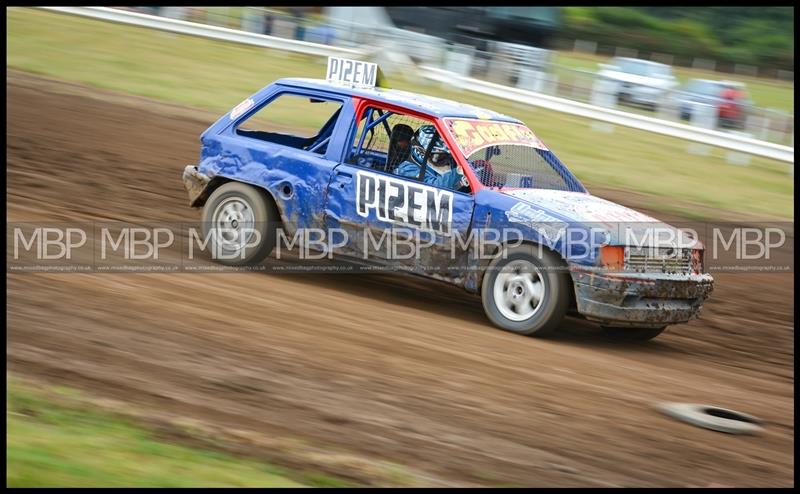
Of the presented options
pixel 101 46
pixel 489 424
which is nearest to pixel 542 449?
pixel 489 424

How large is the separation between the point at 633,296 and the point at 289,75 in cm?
1433

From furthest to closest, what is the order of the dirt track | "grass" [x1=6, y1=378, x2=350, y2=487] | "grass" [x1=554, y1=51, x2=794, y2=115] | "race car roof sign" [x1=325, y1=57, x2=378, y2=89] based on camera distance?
"grass" [x1=554, y1=51, x2=794, y2=115]
"race car roof sign" [x1=325, y1=57, x2=378, y2=89]
the dirt track
"grass" [x1=6, y1=378, x2=350, y2=487]

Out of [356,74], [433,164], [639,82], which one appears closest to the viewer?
[433,164]

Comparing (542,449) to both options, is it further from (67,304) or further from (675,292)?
(67,304)

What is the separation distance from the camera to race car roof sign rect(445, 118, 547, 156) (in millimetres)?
7707

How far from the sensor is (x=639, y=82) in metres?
22.6

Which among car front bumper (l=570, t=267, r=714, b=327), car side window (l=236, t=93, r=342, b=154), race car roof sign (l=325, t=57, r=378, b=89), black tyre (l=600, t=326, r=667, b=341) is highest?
car side window (l=236, t=93, r=342, b=154)

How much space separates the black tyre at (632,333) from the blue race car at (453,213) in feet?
0.03

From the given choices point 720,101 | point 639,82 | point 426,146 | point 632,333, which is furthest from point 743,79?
point 426,146

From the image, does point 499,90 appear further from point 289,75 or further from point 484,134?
→ point 484,134

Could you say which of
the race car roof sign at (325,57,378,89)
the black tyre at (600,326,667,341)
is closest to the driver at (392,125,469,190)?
the race car roof sign at (325,57,378,89)

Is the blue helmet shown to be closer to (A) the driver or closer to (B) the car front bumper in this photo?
(A) the driver

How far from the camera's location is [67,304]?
257 inches

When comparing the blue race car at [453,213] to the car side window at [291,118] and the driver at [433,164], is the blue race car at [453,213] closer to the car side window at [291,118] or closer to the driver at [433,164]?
the driver at [433,164]
